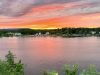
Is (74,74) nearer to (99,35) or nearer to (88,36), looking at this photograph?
(99,35)

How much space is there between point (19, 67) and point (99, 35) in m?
152

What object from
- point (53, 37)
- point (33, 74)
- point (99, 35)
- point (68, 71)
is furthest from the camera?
point (53, 37)

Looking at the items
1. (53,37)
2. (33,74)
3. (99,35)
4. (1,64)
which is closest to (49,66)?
(33,74)

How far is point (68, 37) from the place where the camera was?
187 meters

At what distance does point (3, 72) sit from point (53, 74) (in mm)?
2146

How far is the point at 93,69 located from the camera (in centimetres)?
839

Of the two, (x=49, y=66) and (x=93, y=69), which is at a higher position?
(x=93, y=69)

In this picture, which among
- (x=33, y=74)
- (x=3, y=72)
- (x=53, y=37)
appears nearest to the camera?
(x=3, y=72)

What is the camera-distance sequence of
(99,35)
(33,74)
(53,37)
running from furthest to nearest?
(53,37)
(99,35)
(33,74)

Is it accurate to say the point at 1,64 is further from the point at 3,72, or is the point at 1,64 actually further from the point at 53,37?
the point at 53,37

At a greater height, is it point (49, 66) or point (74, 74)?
point (74, 74)

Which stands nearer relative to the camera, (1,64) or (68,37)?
(1,64)

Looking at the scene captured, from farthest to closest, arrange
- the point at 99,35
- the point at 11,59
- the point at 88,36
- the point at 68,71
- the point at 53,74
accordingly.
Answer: the point at 88,36 → the point at 99,35 → the point at 11,59 → the point at 68,71 → the point at 53,74

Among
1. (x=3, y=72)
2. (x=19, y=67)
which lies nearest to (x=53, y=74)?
(x=3, y=72)
